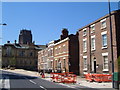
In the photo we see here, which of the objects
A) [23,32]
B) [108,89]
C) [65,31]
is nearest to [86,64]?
[108,89]

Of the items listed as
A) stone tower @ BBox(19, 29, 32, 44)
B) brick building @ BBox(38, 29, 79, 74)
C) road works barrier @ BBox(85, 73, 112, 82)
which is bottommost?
road works barrier @ BBox(85, 73, 112, 82)

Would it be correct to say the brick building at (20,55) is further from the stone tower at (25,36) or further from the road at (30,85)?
the road at (30,85)

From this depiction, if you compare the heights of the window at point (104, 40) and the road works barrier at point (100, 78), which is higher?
the window at point (104, 40)

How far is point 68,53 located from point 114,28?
16940 millimetres

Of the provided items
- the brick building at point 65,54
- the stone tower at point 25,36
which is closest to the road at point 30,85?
the brick building at point 65,54

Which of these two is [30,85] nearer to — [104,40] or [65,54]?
[104,40]

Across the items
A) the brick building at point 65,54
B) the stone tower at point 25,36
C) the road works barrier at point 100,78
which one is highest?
the stone tower at point 25,36

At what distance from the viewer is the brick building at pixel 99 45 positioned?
86.6ft

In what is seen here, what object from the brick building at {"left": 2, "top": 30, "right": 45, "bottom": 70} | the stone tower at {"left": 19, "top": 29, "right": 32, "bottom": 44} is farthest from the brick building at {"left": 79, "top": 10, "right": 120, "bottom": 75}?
the stone tower at {"left": 19, "top": 29, "right": 32, "bottom": 44}

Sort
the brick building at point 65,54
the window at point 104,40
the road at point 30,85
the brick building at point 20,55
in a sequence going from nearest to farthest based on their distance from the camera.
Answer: the road at point 30,85 → the window at point 104,40 → the brick building at point 65,54 → the brick building at point 20,55

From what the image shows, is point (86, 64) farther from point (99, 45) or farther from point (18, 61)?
point (18, 61)

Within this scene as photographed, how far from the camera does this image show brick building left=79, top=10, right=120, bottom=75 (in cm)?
2641

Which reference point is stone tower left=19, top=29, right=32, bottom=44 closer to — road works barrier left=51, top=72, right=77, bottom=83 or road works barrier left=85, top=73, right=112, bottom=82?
road works barrier left=51, top=72, right=77, bottom=83

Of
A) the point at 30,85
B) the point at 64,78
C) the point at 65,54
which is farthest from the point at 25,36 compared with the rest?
the point at 30,85
